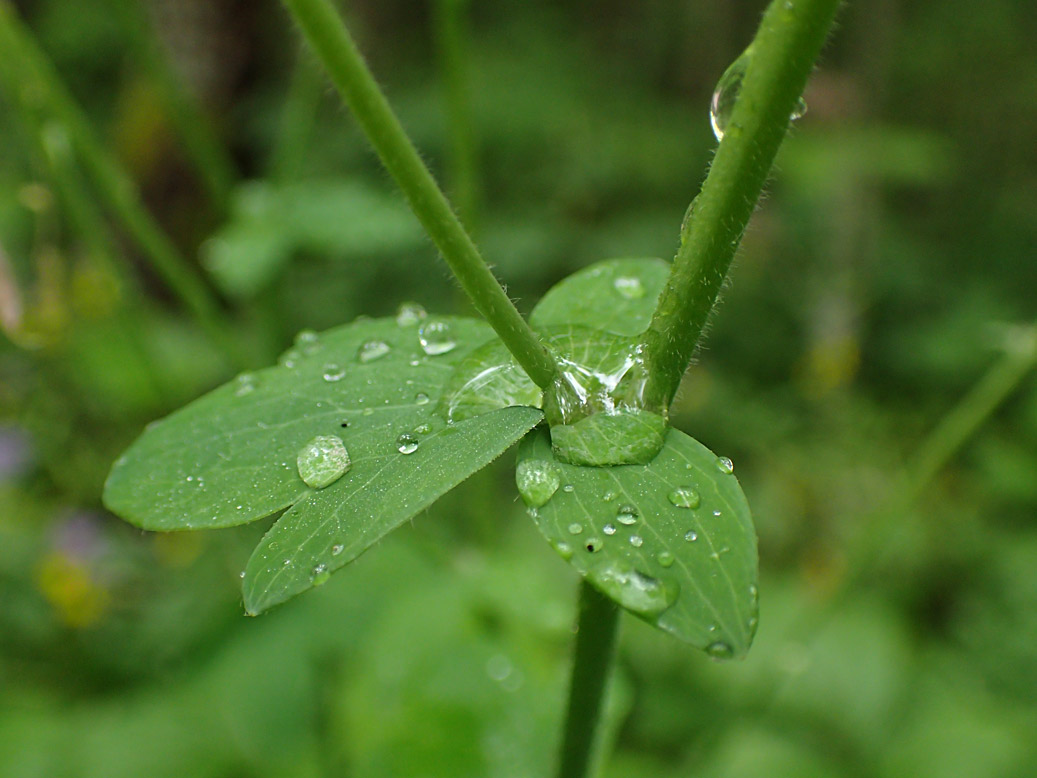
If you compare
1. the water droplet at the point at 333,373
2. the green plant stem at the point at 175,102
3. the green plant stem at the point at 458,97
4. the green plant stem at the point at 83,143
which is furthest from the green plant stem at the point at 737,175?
the green plant stem at the point at 175,102

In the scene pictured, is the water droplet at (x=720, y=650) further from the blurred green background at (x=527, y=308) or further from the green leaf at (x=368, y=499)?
the blurred green background at (x=527, y=308)

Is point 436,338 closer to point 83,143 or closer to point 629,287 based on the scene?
point 629,287

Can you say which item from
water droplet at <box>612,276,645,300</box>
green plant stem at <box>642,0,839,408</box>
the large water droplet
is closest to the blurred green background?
water droplet at <box>612,276,645,300</box>

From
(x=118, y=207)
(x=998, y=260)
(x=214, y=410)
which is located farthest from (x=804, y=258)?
(x=214, y=410)

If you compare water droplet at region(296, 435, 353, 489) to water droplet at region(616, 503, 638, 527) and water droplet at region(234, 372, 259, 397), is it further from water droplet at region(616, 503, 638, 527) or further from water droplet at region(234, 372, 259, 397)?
water droplet at region(616, 503, 638, 527)

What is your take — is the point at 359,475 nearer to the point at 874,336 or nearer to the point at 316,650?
the point at 316,650
